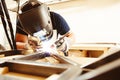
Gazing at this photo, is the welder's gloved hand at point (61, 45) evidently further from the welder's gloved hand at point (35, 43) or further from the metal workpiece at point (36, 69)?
the metal workpiece at point (36, 69)

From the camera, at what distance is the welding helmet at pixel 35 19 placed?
3.04 feet

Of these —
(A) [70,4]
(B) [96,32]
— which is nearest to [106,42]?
(B) [96,32]

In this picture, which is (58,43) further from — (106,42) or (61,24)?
(106,42)

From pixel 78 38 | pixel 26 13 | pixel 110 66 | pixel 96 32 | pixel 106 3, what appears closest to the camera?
pixel 110 66

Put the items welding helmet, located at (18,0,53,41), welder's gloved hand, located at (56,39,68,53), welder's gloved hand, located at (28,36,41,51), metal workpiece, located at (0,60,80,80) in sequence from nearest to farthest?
metal workpiece, located at (0,60,80,80), welding helmet, located at (18,0,53,41), welder's gloved hand, located at (28,36,41,51), welder's gloved hand, located at (56,39,68,53)

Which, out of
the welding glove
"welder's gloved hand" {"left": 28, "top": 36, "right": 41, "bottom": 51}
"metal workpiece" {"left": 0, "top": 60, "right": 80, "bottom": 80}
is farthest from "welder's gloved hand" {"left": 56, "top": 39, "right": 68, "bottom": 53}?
"metal workpiece" {"left": 0, "top": 60, "right": 80, "bottom": 80}

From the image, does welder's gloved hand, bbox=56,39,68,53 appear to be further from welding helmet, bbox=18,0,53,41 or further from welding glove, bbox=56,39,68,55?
welding helmet, bbox=18,0,53,41

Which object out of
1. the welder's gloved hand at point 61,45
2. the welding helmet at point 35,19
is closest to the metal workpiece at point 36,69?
the welding helmet at point 35,19

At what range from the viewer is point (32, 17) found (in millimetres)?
929

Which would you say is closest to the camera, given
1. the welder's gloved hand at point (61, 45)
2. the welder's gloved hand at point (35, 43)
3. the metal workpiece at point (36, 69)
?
the metal workpiece at point (36, 69)

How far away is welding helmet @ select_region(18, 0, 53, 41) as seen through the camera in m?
0.93

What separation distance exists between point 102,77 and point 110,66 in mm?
49

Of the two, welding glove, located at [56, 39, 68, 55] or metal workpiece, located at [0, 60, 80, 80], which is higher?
metal workpiece, located at [0, 60, 80, 80]

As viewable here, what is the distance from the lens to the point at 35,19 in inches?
37.4
